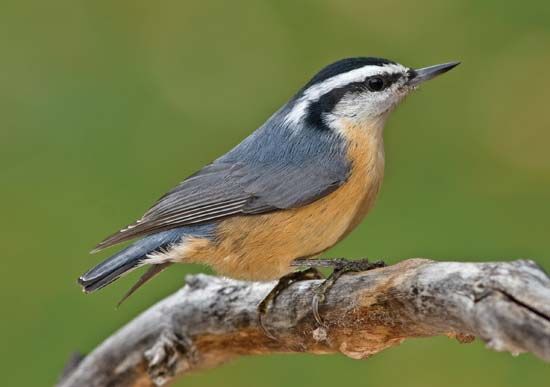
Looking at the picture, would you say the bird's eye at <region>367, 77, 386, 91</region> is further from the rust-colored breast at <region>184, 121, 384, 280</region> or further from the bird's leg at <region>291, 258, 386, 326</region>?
the bird's leg at <region>291, 258, 386, 326</region>

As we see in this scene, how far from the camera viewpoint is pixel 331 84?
8.96ft

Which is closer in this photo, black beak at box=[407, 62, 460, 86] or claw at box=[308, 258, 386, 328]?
claw at box=[308, 258, 386, 328]

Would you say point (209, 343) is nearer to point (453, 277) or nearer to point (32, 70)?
point (453, 277)

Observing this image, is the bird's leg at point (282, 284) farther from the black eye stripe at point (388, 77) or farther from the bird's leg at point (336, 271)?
the black eye stripe at point (388, 77)

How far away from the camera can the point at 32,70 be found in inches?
161

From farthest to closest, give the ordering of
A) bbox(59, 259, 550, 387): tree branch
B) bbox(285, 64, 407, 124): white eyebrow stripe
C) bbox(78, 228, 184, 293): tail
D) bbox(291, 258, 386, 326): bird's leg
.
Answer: bbox(285, 64, 407, 124): white eyebrow stripe, bbox(78, 228, 184, 293): tail, bbox(291, 258, 386, 326): bird's leg, bbox(59, 259, 550, 387): tree branch

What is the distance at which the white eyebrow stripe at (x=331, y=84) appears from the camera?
2721 millimetres

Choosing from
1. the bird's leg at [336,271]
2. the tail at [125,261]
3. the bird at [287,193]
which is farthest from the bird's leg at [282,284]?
the tail at [125,261]

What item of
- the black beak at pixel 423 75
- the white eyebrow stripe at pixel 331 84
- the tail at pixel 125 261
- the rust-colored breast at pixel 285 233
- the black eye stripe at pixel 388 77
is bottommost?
the rust-colored breast at pixel 285 233

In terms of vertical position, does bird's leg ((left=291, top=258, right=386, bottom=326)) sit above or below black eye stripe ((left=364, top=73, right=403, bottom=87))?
below

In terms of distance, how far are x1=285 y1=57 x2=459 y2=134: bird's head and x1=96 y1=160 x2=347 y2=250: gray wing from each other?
0.56 ft

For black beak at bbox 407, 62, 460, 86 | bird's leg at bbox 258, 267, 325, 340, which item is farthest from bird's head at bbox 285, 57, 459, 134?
bird's leg at bbox 258, 267, 325, 340

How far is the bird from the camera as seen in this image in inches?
101

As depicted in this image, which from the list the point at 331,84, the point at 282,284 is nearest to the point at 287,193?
the point at 282,284
